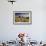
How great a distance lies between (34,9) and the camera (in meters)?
5.14

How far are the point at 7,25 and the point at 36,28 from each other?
1107mm

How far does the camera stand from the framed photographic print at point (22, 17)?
515cm

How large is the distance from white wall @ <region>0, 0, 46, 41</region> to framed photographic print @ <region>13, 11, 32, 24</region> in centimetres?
11

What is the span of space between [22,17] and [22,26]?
1.12 ft

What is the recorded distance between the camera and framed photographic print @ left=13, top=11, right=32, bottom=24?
515cm

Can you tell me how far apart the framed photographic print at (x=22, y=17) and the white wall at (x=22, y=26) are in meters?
0.11

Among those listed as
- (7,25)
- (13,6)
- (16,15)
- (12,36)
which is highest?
(13,6)

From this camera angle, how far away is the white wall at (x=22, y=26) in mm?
5141

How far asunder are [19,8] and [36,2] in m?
0.68

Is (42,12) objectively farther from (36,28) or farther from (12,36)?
(12,36)

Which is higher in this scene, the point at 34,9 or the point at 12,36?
the point at 34,9

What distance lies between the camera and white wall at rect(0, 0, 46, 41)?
16.9 feet

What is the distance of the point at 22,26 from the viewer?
5.17 meters

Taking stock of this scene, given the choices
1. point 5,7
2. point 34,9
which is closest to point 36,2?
point 34,9
